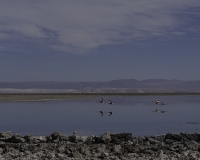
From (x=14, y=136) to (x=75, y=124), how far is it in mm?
7993

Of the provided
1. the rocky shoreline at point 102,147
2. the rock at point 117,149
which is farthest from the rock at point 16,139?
the rock at point 117,149

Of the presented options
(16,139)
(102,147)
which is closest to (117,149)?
(102,147)

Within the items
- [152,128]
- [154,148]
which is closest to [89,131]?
[152,128]

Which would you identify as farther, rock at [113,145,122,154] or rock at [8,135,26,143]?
rock at [8,135,26,143]

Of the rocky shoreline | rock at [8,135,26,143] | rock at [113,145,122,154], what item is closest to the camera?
the rocky shoreline

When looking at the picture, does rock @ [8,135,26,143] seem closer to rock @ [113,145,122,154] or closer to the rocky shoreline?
the rocky shoreline

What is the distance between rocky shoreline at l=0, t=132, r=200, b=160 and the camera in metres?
11.4

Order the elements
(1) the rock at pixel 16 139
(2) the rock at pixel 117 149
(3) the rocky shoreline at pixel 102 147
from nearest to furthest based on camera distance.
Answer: (3) the rocky shoreline at pixel 102 147, (2) the rock at pixel 117 149, (1) the rock at pixel 16 139

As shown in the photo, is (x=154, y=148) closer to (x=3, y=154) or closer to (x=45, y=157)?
(x=45, y=157)

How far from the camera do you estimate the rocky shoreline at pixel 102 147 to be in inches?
447

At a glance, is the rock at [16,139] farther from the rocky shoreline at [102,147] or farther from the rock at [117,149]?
the rock at [117,149]

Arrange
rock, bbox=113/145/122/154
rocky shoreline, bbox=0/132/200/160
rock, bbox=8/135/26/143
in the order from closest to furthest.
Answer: rocky shoreline, bbox=0/132/200/160, rock, bbox=113/145/122/154, rock, bbox=8/135/26/143

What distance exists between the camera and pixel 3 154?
38.4 feet

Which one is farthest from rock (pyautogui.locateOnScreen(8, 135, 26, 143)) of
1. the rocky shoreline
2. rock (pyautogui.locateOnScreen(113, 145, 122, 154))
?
rock (pyautogui.locateOnScreen(113, 145, 122, 154))
